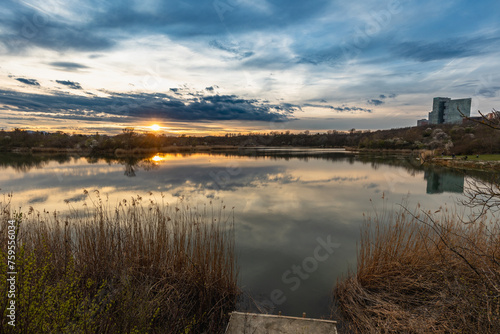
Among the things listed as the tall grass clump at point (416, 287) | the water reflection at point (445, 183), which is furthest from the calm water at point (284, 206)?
the tall grass clump at point (416, 287)

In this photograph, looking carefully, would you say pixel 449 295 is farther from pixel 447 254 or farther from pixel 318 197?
pixel 318 197

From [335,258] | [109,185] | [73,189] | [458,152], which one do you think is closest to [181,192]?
[109,185]

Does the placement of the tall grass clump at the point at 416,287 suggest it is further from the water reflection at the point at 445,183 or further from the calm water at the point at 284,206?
the water reflection at the point at 445,183

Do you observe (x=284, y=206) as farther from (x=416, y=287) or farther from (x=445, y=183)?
(x=445, y=183)

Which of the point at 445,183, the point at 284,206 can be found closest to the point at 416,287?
the point at 284,206

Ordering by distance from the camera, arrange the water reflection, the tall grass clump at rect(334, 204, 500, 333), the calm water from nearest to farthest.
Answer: the tall grass clump at rect(334, 204, 500, 333), the calm water, the water reflection

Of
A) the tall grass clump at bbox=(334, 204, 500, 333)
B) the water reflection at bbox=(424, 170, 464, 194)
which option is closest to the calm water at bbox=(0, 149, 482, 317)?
the water reflection at bbox=(424, 170, 464, 194)

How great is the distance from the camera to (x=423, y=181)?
18.8 m

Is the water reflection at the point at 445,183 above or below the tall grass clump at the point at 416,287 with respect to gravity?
below

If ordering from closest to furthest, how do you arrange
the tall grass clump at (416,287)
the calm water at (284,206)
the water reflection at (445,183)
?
the tall grass clump at (416,287), the calm water at (284,206), the water reflection at (445,183)

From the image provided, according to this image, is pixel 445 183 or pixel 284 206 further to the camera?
pixel 445 183

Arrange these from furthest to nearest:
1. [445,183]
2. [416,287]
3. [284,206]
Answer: [445,183] < [284,206] < [416,287]

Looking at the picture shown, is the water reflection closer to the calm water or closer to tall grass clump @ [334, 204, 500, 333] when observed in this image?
the calm water

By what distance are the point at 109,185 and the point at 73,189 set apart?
5.96 feet
